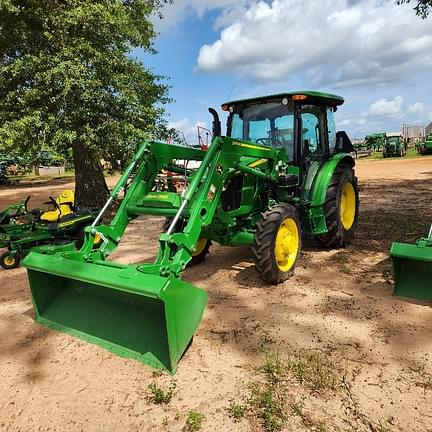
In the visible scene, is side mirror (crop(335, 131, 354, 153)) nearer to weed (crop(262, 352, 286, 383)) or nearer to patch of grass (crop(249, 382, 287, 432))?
weed (crop(262, 352, 286, 383))

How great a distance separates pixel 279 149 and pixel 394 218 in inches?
155

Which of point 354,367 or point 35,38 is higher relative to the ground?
point 35,38

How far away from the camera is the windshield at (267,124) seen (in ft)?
18.2

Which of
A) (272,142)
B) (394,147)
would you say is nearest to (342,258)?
(272,142)

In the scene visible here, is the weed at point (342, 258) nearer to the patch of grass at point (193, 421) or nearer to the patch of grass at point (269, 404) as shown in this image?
the patch of grass at point (269, 404)

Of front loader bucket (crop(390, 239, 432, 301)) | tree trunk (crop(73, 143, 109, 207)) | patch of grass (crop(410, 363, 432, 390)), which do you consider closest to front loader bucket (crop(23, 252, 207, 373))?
patch of grass (crop(410, 363, 432, 390))

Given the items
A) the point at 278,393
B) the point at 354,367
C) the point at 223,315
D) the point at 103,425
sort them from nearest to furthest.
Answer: the point at 103,425, the point at 278,393, the point at 354,367, the point at 223,315

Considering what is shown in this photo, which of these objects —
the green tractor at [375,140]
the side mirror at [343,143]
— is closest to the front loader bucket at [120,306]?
the side mirror at [343,143]

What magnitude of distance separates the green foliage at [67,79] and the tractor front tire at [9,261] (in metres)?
3.03

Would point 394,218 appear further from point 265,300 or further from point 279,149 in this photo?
point 265,300

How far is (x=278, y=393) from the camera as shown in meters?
2.84

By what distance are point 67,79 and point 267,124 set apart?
4.82 metres

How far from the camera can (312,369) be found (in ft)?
10.1

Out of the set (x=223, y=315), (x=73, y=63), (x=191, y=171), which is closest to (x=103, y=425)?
(x=223, y=315)
